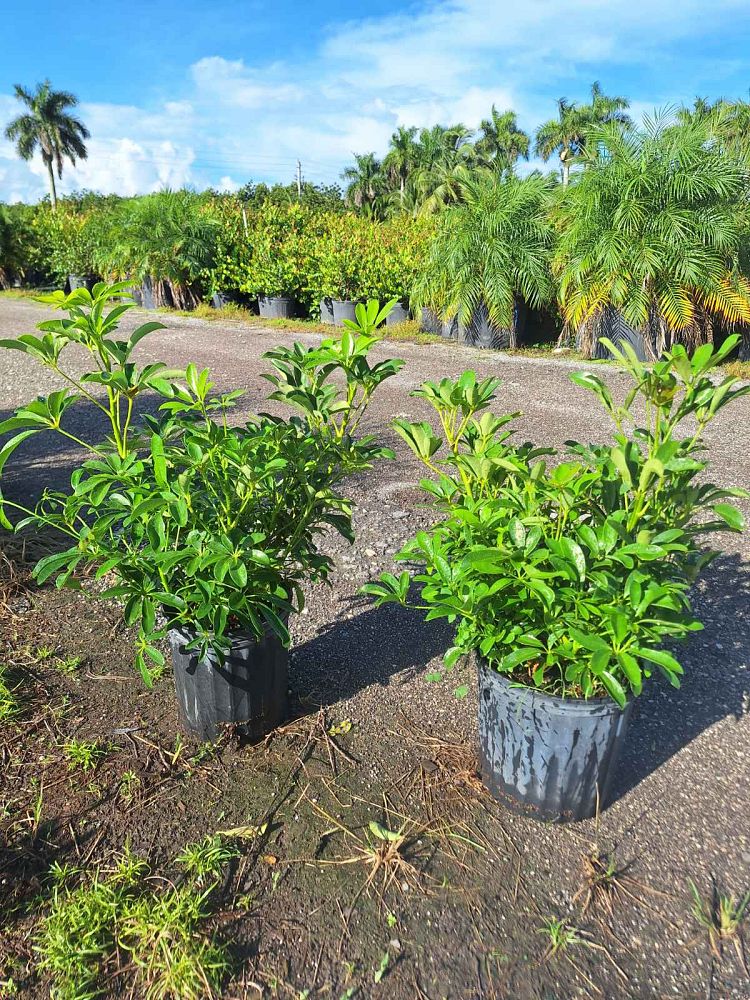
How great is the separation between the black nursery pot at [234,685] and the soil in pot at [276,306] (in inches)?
428

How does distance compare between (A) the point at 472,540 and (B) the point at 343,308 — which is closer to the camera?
(A) the point at 472,540

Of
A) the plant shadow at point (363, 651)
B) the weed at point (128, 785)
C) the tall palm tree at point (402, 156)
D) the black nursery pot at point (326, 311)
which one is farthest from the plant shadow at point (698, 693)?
the tall palm tree at point (402, 156)

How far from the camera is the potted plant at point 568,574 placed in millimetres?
1437

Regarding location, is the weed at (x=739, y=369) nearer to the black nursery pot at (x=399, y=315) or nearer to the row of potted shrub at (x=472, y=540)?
the black nursery pot at (x=399, y=315)

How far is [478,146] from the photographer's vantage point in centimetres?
4353

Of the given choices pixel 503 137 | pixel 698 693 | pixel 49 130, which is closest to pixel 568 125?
pixel 503 137

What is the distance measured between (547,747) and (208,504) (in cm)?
107

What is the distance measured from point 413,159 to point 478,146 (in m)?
5.49

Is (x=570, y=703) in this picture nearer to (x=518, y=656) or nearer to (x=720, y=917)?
(x=518, y=656)

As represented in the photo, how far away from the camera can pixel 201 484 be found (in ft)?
6.35

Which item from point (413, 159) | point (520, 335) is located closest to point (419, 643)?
point (520, 335)

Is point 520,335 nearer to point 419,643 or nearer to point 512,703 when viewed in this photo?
point 419,643

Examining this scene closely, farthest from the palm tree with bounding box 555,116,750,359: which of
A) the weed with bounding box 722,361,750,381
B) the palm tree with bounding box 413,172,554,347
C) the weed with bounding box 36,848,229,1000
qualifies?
the weed with bounding box 36,848,229,1000

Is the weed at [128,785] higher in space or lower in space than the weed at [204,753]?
lower
